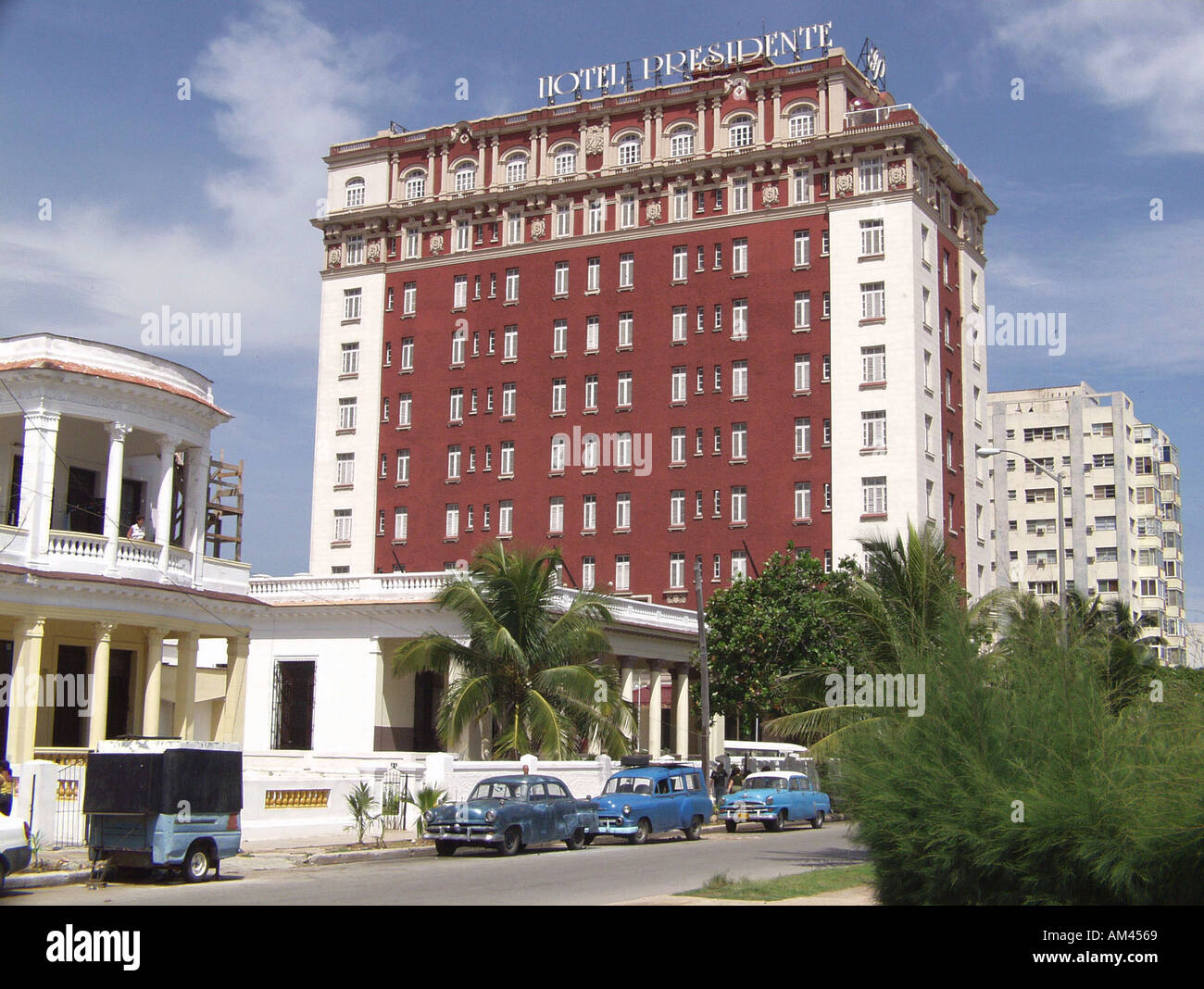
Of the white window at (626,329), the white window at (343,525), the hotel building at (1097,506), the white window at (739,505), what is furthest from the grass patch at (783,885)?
the hotel building at (1097,506)

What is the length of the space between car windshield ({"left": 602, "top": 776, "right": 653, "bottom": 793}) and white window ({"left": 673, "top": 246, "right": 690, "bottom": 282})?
1590 inches

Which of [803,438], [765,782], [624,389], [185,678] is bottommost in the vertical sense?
[765,782]

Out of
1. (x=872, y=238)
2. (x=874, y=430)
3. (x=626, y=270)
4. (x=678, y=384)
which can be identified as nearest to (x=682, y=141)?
(x=626, y=270)

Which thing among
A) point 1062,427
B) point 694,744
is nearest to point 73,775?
point 694,744

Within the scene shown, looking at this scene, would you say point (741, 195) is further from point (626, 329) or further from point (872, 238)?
point (626, 329)

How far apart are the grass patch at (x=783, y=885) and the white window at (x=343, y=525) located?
180ft

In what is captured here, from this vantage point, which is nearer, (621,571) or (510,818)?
(510,818)

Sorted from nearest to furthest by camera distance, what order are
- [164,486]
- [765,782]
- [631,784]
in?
[631,784] → [164,486] → [765,782]

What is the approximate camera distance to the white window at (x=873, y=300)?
217 feet

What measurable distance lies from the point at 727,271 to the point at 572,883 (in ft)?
167

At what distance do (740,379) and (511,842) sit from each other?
138 feet

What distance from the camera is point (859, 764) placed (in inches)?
781

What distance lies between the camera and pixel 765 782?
130ft
